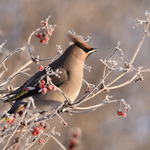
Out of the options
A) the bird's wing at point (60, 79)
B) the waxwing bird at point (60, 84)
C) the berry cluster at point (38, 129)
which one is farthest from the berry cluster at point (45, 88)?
the bird's wing at point (60, 79)

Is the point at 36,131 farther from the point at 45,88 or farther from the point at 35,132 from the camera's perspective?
the point at 45,88

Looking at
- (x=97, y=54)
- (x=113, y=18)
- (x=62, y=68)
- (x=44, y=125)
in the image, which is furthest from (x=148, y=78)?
(x=44, y=125)

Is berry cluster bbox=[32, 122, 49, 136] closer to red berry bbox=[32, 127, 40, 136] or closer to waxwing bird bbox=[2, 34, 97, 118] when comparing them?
red berry bbox=[32, 127, 40, 136]

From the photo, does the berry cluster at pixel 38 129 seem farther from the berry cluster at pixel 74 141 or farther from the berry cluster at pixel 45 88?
the berry cluster at pixel 74 141

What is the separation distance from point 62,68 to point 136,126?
17.0 feet

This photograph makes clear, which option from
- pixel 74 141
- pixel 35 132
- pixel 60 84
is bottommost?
pixel 74 141

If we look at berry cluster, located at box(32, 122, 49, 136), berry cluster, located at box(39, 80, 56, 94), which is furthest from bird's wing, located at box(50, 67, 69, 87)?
berry cluster, located at box(39, 80, 56, 94)

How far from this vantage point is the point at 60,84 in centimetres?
297

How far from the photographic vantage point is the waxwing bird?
2832 millimetres

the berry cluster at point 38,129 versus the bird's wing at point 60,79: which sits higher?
the bird's wing at point 60,79

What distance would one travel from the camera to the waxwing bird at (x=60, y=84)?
2832 millimetres

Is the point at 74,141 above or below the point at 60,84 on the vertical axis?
below

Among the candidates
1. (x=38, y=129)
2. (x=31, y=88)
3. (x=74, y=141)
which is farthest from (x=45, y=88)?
(x=74, y=141)

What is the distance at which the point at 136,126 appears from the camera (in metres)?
7.78
